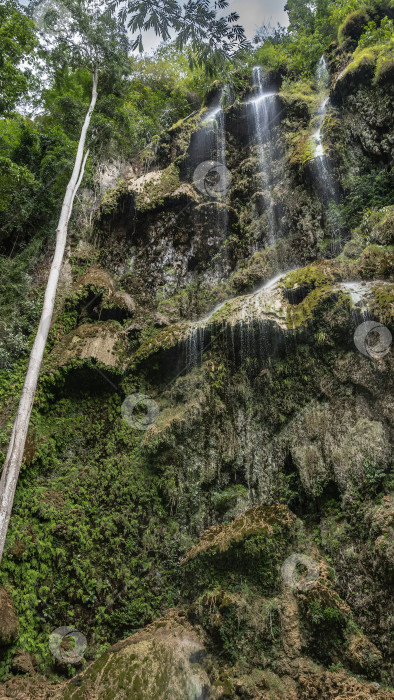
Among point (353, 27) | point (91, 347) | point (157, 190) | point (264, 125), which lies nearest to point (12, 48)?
point (157, 190)

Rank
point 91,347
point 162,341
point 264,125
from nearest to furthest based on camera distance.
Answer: point 162,341 < point 91,347 < point 264,125

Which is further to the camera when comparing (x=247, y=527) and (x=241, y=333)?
(x=241, y=333)

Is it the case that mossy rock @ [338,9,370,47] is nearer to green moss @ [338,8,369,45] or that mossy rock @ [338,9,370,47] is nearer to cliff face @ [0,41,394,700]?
green moss @ [338,8,369,45]

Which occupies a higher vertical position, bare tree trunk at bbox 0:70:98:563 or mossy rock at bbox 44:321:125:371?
mossy rock at bbox 44:321:125:371

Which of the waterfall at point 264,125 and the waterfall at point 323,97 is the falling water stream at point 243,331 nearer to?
the waterfall at point 264,125

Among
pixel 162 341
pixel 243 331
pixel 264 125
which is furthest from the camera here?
pixel 264 125

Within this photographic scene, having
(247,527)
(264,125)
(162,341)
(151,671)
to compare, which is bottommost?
(151,671)

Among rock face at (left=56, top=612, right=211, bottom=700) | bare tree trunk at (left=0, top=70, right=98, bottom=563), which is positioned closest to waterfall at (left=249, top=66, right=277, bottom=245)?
bare tree trunk at (left=0, top=70, right=98, bottom=563)

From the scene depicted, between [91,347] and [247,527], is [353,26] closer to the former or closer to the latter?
[91,347]
